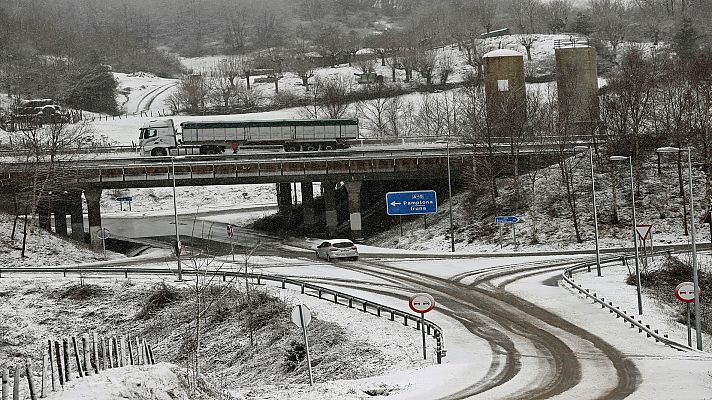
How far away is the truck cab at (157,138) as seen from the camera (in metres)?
77.6

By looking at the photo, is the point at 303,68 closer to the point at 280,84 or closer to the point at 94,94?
the point at 280,84

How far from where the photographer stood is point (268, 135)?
84938mm

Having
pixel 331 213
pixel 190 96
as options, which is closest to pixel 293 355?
pixel 331 213

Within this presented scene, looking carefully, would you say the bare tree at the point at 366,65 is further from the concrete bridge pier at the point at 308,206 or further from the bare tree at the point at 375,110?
the concrete bridge pier at the point at 308,206

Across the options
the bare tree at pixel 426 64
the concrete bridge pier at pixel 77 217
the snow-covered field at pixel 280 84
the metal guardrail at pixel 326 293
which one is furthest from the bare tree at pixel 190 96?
the metal guardrail at pixel 326 293

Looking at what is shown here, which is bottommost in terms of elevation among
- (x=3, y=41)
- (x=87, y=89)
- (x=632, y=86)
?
(x=632, y=86)

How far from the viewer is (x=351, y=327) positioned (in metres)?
35.5

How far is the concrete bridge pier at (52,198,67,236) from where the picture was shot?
2982 inches

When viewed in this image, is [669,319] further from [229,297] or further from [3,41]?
[3,41]

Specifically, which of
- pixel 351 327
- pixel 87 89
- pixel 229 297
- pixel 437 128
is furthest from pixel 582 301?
pixel 87 89

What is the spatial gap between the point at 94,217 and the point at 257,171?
12.7 metres

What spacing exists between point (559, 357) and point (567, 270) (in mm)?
17465

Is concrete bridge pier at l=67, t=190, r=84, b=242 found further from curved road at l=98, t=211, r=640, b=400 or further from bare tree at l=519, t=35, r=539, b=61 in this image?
bare tree at l=519, t=35, r=539, b=61

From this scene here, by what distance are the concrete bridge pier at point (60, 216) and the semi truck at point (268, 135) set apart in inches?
445
